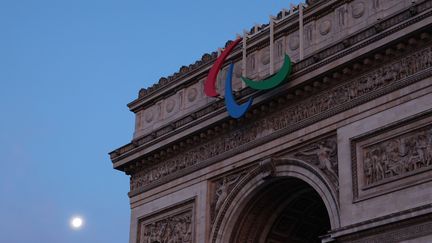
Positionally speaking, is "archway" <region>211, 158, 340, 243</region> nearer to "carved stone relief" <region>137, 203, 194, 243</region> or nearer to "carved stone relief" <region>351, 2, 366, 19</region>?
"carved stone relief" <region>137, 203, 194, 243</region>

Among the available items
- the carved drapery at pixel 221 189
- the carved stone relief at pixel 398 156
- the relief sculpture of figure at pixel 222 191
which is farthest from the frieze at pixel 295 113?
the carved stone relief at pixel 398 156

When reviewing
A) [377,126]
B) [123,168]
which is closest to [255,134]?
[377,126]

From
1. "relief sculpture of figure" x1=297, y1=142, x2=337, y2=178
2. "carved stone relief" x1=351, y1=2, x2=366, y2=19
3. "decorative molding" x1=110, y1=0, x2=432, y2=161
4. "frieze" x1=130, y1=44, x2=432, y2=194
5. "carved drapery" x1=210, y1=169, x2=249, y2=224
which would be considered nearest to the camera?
"decorative molding" x1=110, y1=0, x2=432, y2=161

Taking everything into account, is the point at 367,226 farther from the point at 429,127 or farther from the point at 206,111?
the point at 206,111

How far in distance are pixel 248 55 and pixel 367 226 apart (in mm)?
7988

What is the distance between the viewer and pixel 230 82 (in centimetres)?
2609

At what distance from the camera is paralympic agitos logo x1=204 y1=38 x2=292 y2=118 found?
79.6 feet

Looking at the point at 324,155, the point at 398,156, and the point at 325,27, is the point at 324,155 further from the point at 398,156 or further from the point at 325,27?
the point at 325,27

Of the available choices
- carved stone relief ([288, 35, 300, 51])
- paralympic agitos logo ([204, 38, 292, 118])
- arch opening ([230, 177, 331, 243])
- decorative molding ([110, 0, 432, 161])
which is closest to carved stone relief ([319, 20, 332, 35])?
carved stone relief ([288, 35, 300, 51])

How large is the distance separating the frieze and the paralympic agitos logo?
26.6 inches

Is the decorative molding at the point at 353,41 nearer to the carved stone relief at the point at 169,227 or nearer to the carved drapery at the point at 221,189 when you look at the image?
the carved drapery at the point at 221,189

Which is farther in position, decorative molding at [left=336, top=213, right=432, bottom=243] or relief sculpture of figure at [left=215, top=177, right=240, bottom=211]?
relief sculpture of figure at [left=215, top=177, right=240, bottom=211]

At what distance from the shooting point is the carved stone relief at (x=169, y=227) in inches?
1059

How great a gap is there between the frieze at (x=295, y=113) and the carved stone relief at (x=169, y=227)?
1.35m
